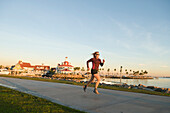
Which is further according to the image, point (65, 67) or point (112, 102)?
point (65, 67)

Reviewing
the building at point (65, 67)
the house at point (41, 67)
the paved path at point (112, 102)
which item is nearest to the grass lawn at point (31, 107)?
the paved path at point (112, 102)

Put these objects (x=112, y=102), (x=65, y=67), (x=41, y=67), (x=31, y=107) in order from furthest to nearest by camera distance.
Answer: (x=41, y=67) → (x=65, y=67) → (x=112, y=102) → (x=31, y=107)

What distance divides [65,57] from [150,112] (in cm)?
7596

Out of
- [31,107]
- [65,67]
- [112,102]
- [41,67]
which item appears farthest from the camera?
[41,67]

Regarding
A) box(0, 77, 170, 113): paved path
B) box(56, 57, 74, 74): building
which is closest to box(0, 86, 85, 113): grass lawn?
box(0, 77, 170, 113): paved path

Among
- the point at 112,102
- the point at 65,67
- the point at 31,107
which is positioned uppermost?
the point at 65,67

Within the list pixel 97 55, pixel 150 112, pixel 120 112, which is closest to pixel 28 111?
pixel 120 112

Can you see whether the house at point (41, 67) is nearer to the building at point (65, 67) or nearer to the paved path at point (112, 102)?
the building at point (65, 67)

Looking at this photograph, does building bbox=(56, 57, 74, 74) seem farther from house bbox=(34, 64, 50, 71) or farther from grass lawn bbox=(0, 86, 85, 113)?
grass lawn bbox=(0, 86, 85, 113)

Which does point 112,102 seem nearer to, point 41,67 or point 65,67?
point 65,67

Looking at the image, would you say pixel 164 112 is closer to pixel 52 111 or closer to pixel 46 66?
pixel 52 111

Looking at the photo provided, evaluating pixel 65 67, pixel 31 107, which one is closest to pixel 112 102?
pixel 31 107

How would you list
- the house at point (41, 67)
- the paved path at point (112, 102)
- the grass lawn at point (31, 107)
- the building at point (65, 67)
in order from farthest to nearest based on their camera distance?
the house at point (41, 67), the building at point (65, 67), the paved path at point (112, 102), the grass lawn at point (31, 107)

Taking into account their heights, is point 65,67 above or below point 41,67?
above
